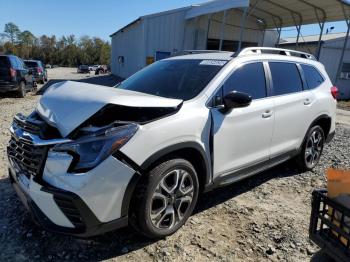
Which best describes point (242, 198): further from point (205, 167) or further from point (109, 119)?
point (109, 119)

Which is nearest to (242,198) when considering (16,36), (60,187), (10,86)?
(60,187)

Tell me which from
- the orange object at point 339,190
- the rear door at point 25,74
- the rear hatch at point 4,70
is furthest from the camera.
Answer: the rear door at point 25,74

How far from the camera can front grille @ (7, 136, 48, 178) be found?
9.08 feet

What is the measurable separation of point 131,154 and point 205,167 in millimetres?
976

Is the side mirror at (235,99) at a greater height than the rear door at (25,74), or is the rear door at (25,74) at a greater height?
the side mirror at (235,99)

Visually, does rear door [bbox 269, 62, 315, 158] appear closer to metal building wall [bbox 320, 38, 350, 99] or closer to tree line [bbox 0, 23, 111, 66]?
metal building wall [bbox 320, 38, 350, 99]

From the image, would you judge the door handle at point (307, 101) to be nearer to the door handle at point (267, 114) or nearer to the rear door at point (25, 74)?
the door handle at point (267, 114)

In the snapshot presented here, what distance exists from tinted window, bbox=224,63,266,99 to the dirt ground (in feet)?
4.48

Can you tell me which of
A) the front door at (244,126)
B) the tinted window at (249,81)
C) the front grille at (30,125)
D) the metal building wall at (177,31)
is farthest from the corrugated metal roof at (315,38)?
the front grille at (30,125)

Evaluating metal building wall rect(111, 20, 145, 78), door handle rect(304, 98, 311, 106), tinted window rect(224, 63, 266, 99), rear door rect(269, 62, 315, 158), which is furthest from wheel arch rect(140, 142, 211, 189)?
metal building wall rect(111, 20, 145, 78)

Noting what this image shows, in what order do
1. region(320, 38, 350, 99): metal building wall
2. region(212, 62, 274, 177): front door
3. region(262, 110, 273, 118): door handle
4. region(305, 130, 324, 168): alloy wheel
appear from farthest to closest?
region(320, 38, 350, 99): metal building wall, region(305, 130, 324, 168): alloy wheel, region(262, 110, 273, 118): door handle, region(212, 62, 274, 177): front door

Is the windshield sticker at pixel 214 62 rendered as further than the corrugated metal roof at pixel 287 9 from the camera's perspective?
No

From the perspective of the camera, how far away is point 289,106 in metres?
4.55

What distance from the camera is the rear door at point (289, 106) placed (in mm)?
4406
